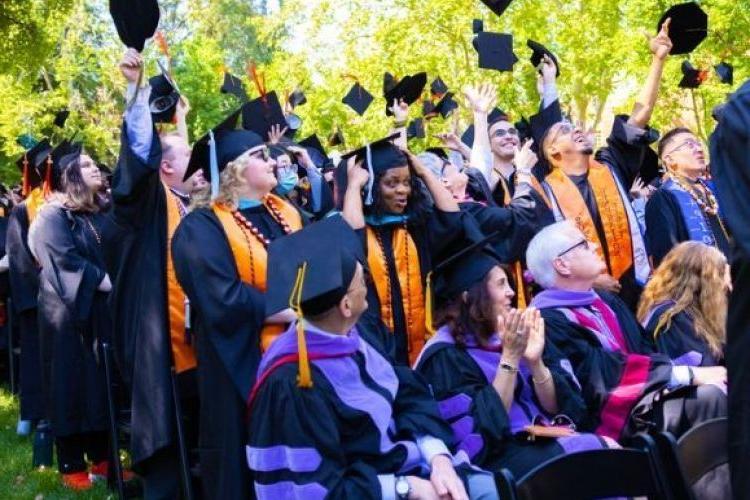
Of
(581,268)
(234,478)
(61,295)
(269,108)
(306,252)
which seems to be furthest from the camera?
(269,108)

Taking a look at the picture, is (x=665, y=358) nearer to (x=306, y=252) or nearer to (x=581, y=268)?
(x=581, y=268)

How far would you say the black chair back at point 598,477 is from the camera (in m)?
2.79

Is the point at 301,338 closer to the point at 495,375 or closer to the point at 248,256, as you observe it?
the point at 495,375

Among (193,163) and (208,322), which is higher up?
(193,163)

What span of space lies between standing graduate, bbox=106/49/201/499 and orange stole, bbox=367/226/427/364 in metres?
0.95

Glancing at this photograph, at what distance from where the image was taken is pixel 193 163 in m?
4.74

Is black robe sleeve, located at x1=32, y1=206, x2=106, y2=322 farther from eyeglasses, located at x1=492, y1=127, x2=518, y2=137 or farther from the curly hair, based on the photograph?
the curly hair

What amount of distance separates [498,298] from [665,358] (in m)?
0.81

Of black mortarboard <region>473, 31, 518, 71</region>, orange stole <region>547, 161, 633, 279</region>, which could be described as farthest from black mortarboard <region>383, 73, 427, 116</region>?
orange stole <region>547, 161, 633, 279</region>

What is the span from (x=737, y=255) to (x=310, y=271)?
5.48 feet

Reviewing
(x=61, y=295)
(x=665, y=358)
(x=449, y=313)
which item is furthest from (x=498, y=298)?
(x=61, y=295)

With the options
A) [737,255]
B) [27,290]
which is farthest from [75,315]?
[737,255]

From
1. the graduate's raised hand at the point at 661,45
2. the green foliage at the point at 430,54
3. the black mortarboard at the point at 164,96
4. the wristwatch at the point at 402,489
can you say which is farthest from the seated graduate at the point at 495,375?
the green foliage at the point at 430,54

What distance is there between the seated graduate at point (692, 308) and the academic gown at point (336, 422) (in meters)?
1.51
